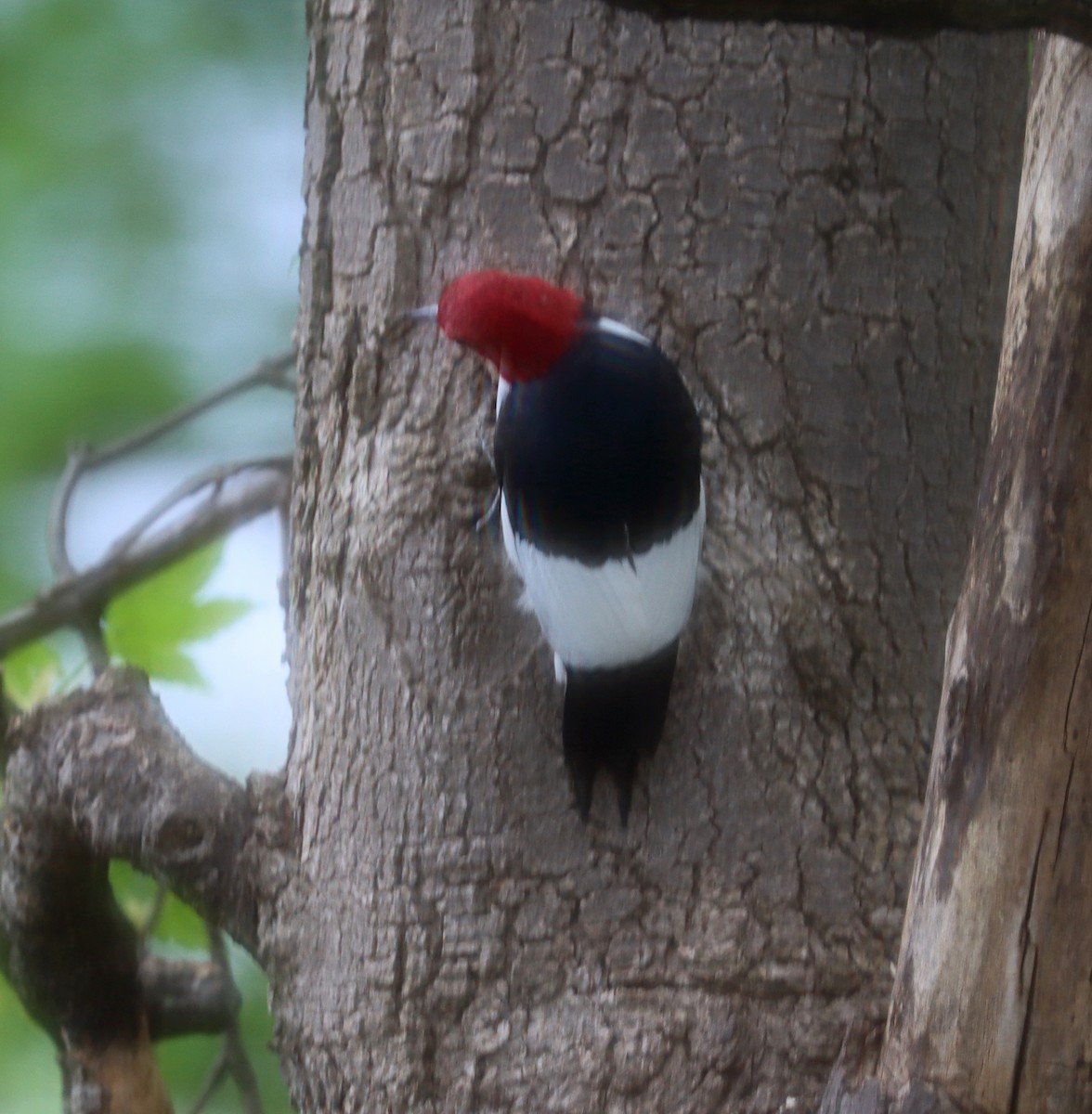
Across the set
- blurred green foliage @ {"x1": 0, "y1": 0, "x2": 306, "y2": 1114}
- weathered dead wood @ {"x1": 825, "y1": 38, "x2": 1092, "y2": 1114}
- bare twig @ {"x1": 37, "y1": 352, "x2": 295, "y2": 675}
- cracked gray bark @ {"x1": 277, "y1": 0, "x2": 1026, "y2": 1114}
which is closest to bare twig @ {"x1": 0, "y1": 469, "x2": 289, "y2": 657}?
bare twig @ {"x1": 37, "y1": 352, "x2": 295, "y2": 675}

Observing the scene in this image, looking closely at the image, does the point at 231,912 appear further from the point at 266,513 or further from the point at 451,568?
the point at 266,513

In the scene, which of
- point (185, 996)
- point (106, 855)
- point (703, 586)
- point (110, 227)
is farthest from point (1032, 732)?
point (110, 227)

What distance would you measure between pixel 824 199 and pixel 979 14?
0.23m

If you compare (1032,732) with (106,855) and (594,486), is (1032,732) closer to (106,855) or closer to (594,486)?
(594,486)

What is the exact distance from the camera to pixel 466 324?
0.52 m

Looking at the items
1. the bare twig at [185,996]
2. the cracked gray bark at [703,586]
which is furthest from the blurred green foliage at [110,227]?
the cracked gray bark at [703,586]

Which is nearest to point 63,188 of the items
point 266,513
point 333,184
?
point 266,513

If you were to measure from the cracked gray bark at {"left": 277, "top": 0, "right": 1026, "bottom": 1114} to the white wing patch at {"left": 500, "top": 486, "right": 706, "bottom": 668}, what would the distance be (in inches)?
1.3

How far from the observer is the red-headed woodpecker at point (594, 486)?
52cm

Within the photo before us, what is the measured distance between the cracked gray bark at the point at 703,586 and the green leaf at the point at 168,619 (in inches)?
13.9

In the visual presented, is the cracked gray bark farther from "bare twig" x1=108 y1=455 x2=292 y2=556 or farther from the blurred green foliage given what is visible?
the blurred green foliage

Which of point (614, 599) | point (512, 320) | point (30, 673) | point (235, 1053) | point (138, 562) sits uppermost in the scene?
point (512, 320)

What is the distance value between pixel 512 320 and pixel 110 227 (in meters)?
0.86

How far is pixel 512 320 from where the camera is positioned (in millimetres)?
518
